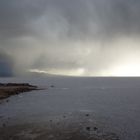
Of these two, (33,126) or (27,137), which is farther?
(33,126)

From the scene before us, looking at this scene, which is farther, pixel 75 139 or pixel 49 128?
pixel 49 128

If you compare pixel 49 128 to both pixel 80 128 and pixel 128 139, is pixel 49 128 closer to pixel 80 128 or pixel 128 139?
pixel 80 128

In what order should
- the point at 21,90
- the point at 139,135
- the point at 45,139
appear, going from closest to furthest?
1. the point at 45,139
2. the point at 139,135
3. the point at 21,90

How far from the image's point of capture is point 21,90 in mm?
128625

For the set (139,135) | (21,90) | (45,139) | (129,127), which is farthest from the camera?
(21,90)

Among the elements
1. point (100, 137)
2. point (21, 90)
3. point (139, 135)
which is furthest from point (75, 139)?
point (21, 90)

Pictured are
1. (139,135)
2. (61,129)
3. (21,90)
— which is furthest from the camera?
(21,90)

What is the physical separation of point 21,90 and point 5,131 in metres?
93.4

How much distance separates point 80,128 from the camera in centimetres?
3878

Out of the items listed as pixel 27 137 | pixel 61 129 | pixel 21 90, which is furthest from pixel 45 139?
pixel 21 90

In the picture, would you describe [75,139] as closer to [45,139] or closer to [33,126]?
[45,139]

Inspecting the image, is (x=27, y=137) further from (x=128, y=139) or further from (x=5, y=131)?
(x=128, y=139)

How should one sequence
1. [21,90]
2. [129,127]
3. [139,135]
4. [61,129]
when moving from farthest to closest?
1. [21,90]
2. [129,127]
3. [61,129]
4. [139,135]

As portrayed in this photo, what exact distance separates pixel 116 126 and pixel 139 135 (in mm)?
6699
